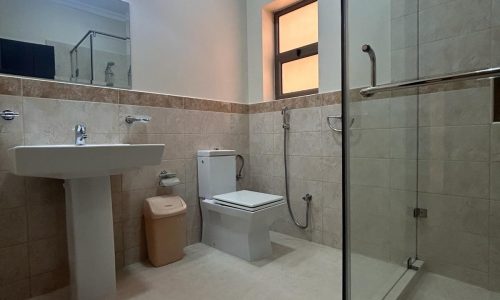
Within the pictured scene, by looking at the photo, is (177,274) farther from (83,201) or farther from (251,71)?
(251,71)

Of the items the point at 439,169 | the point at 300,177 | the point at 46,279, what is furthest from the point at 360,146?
the point at 46,279

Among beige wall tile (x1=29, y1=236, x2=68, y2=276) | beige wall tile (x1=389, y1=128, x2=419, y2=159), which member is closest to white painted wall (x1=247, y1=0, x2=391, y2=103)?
beige wall tile (x1=389, y1=128, x2=419, y2=159)

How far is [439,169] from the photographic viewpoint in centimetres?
162

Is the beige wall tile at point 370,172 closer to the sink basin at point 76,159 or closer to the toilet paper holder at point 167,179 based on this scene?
the sink basin at point 76,159

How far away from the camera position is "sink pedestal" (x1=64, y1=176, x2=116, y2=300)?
4.60ft

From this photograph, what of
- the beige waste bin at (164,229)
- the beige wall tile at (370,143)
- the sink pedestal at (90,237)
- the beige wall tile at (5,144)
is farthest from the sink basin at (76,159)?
the beige wall tile at (370,143)

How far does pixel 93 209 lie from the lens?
144 cm

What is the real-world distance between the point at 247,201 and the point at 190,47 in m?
1.37

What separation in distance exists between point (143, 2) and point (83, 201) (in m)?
1.48

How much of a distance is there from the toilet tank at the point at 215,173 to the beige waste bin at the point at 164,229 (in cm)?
30

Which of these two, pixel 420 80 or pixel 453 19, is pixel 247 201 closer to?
pixel 420 80

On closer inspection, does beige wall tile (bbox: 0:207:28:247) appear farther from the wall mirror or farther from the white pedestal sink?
the wall mirror

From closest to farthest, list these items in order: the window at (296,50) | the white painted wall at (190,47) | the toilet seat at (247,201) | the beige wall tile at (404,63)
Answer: the beige wall tile at (404,63), the toilet seat at (247,201), the white painted wall at (190,47), the window at (296,50)

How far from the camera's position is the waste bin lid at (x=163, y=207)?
1.86 metres
